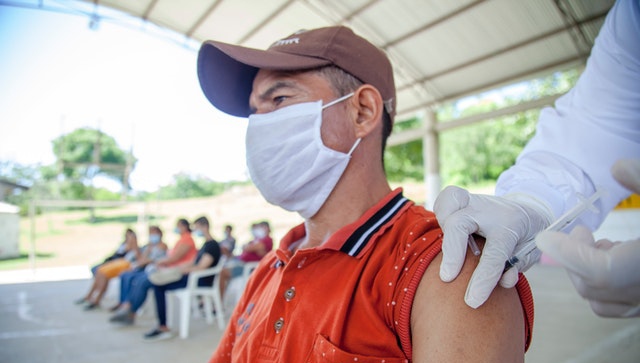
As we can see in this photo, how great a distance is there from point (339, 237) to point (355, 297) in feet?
0.57

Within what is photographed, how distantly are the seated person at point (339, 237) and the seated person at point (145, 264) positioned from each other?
4.96 meters

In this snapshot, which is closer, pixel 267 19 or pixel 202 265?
pixel 202 265

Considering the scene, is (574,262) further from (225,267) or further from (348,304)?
(225,267)

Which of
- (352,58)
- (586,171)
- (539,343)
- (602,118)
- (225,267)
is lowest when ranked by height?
(539,343)

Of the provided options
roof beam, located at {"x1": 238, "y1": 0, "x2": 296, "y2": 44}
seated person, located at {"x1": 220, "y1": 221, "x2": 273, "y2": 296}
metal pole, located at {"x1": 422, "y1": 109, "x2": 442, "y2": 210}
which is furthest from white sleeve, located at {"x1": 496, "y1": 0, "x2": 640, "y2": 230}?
metal pole, located at {"x1": 422, "y1": 109, "x2": 442, "y2": 210}

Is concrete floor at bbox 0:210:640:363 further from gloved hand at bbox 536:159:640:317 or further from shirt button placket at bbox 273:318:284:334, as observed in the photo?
shirt button placket at bbox 273:318:284:334

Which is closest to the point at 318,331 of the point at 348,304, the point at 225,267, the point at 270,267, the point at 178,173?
the point at 348,304

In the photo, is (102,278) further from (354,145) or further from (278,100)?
(354,145)

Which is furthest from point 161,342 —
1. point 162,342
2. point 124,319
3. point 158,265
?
point 158,265

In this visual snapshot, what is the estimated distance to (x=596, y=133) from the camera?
0.98 meters

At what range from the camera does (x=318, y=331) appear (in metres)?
0.88

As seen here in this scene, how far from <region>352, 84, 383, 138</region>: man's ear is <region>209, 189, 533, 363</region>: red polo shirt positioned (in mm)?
245

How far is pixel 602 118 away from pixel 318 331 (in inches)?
35.1

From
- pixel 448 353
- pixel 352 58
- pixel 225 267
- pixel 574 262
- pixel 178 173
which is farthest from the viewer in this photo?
pixel 178 173
